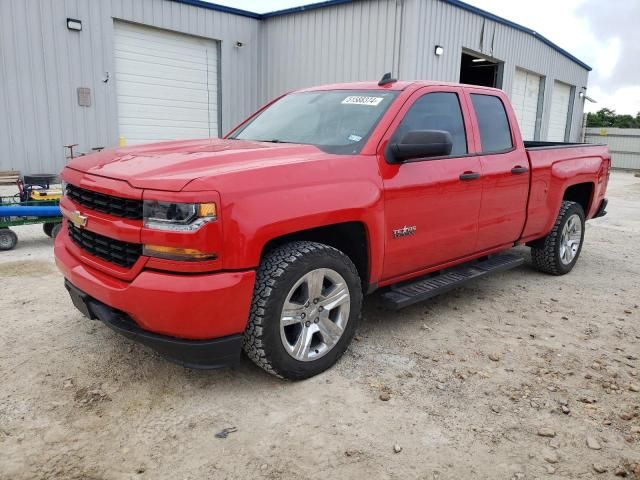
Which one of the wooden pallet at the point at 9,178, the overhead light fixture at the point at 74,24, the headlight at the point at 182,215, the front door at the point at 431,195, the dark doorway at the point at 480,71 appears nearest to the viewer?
the headlight at the point at 182,215

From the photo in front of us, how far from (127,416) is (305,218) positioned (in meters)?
1.42

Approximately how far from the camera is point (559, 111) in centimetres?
2183

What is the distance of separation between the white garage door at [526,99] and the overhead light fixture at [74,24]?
12.6m

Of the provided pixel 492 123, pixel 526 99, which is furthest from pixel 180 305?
pixel 526 99

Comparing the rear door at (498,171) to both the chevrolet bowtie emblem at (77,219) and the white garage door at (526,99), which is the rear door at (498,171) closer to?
the chevrolet bowtie emblem at (77,219)

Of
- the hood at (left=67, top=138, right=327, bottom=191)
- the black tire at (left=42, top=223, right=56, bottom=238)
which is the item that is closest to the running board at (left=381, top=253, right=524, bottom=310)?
the hood at (left=67, top=138, right=327, bottom=191)

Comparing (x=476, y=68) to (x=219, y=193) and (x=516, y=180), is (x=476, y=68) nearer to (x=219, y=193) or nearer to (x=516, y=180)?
(x=516, y=180)

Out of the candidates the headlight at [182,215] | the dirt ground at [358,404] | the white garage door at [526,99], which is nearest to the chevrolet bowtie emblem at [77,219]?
the headlight at [182,215]

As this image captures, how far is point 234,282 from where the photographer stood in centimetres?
274

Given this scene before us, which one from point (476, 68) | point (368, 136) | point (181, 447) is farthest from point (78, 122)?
point (476, 68)

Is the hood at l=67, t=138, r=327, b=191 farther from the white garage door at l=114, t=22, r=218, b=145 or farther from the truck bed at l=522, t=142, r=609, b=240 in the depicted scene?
the white garage door at l=114, t=22, r=218, b=145

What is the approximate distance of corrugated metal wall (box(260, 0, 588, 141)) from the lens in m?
11.7

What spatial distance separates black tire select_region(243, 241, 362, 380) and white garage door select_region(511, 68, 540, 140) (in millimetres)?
15875

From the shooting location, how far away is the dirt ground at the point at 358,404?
251cm
